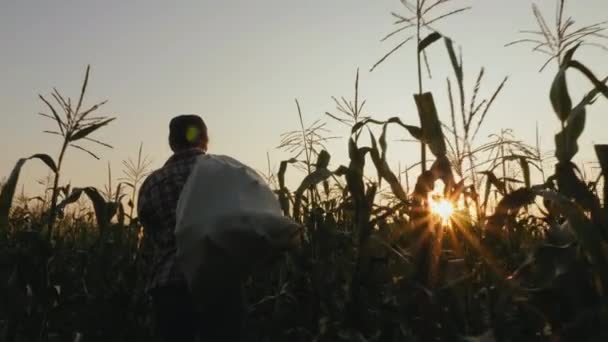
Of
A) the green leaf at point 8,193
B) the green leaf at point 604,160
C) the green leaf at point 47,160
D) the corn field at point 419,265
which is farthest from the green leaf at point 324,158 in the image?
the green leaf at point 604,160

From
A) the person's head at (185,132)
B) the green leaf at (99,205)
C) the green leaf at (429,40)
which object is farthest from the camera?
the person's head at (185,132)

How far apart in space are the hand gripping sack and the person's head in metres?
0.75

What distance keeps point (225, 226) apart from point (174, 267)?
80cm

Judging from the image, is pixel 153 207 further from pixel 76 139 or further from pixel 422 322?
pixel 422 322

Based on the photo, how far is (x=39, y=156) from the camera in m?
2.81

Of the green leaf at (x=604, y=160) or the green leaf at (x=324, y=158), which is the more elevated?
the green leaf at (x=324, y=158)

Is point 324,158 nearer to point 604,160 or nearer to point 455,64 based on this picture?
point 455,64

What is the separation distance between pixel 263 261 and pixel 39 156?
1192mm

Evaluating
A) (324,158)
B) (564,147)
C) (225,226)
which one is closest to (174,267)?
(225,226)

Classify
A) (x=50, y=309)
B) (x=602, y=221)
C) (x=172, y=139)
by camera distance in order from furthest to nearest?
(x=172, y=139) → (x=50, y=309) → (x=602, y=221)

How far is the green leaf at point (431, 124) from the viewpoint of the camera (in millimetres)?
2324

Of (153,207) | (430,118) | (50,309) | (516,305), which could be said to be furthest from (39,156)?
(516,305)

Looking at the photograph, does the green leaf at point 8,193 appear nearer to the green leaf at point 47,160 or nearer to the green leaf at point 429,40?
the green leaf at point 47,160

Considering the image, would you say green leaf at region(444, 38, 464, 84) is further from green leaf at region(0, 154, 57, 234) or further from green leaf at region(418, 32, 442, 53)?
green leaf at region(0, 154, 57, 234)
